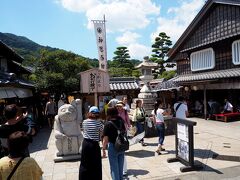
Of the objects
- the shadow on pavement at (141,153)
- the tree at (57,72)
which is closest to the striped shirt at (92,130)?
the shadow on pavement at (141,153)

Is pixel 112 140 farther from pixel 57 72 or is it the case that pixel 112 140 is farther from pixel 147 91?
pixel 57 72

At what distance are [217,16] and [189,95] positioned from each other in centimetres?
701

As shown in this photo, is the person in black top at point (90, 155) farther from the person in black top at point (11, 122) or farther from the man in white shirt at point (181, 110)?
the man in white shirt at point (181, 110)

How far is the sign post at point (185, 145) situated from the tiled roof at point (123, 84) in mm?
14013

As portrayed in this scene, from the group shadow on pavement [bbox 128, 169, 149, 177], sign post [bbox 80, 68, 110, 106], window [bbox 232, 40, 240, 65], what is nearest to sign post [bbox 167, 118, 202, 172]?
shadow on pavement [bbox 128, 169, 149, 177]

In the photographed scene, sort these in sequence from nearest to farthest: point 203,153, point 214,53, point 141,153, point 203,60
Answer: point 203,153, point 141,153, point 214,53, point 203,60

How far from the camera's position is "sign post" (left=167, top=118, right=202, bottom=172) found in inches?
296

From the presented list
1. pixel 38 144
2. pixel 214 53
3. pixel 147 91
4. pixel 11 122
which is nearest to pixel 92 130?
pixel 11 122

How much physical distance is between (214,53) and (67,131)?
1497 cm

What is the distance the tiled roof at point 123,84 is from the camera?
73.3ft

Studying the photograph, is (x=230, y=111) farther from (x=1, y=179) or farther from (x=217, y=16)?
(x=1, y=179)

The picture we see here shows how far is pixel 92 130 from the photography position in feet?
18.8

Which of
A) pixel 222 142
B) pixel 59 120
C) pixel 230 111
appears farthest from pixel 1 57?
pixel 230 111

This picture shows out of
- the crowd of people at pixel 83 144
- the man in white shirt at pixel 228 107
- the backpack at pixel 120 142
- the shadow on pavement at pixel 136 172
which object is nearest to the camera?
the crowd of people at pixel 83 144
